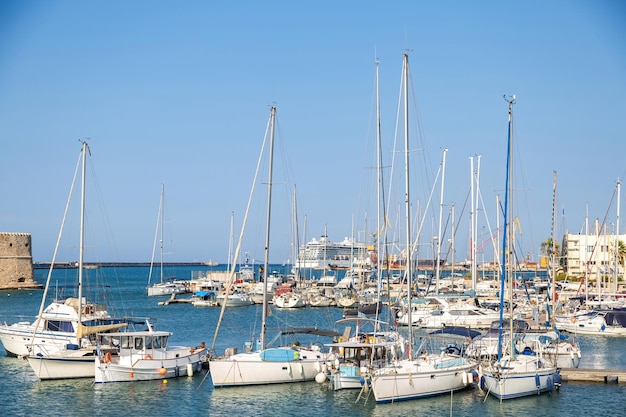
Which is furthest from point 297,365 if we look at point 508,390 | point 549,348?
point 549,348

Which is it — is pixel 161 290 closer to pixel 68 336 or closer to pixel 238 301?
pixel 238 301

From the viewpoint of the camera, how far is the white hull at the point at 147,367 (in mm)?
33250

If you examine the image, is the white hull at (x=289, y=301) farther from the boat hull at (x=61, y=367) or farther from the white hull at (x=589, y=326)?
the boat hull at (x=61, y=367)

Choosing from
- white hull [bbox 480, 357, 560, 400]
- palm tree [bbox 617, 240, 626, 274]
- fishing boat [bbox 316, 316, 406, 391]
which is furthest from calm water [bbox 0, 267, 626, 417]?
palm tree [bbox 617, 240, 626, 274]

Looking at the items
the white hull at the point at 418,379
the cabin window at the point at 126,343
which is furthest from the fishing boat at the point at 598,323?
the cabin window at the point at 126,343

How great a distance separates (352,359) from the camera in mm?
32594

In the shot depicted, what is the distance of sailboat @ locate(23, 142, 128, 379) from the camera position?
3422 centimetres

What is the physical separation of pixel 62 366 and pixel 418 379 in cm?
1487

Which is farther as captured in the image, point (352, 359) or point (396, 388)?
point (352, 359)

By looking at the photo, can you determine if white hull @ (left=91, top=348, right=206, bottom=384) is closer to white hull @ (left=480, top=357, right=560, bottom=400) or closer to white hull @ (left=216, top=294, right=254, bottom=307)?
white hull @ (left=480, top=357, right=560, bottom=400)

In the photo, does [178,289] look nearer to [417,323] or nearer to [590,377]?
[417,323]

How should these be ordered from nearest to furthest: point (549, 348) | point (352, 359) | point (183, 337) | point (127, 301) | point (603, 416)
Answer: point (603, 416)
point (352, 359)
point (549, 348)
point (183, 337)
point (127, 301)

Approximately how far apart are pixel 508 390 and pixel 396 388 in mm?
4205

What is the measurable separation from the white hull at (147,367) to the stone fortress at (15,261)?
246 feet
